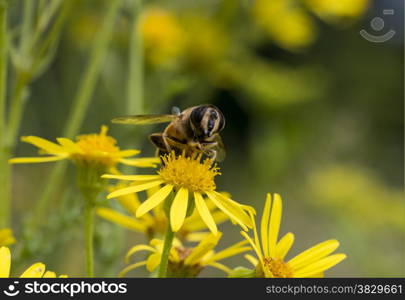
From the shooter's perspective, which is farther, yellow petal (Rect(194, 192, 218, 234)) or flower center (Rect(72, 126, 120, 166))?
flower center (Rect(72, 126, 120, 166))

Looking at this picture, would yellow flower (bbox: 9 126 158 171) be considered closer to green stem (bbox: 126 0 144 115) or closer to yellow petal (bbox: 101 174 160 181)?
yellow petal (bbox: 101 174 160 181)

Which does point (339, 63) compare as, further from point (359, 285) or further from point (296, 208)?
point (359, 285)

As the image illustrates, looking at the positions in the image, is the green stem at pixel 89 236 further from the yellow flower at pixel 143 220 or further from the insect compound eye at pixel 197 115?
the insect compound eye at pixel 197 115

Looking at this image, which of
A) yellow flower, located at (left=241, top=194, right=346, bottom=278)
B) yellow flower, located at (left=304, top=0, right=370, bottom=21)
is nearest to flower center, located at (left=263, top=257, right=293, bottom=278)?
yellow flower, located at (left=241, top=194, right=346, bottom=278)

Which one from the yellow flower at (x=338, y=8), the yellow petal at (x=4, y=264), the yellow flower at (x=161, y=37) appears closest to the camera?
the yellow petal at (x=4, y=264)

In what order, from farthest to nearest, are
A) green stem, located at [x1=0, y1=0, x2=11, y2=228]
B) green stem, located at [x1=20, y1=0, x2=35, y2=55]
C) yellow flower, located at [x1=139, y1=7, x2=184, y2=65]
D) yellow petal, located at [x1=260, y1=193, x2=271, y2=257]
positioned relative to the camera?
1. yellow flower, located at [x1=139, y1=7, x2=184, y2=65]
2. green stem, located at [x1=20, y1=0, x2=35, y2=55]
3. green stem, located at [x1=0, y1=0, x2=11, y2=228]
4. yellow petal, located at [x1=260, y1=193, x2=271, y2=257]

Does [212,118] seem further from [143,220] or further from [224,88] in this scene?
[224,88]

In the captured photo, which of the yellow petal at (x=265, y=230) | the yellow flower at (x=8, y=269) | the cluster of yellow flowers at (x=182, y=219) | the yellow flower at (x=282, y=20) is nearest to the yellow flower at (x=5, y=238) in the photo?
the cluster of yellow flowers at (x=182, y=219)
